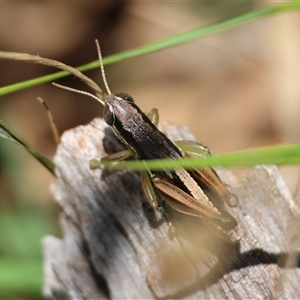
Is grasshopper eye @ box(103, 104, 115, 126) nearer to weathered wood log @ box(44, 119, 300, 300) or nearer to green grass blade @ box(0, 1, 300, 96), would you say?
weathered wood log @ box(44, 119, 300, 300)

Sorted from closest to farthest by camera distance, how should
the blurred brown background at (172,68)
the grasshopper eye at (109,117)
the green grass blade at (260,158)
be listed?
1. the green grass blade at (260,158)
2. the grasshopper eye at (109,117)
3. the blurred brown background at (172,68)

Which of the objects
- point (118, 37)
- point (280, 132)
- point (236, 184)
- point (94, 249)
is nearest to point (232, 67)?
point (280, 132)

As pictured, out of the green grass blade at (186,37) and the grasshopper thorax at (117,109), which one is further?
the grasshopper thorax at (117,109)

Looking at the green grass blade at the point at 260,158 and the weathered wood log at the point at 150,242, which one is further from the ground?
the weathered wood log at the point at 150,242

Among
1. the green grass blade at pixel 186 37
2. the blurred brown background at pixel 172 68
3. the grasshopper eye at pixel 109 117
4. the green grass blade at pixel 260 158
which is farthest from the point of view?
the blurred brown background at pixel 172 68

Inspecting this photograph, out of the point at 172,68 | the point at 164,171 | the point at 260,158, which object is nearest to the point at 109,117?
the point at 164,171

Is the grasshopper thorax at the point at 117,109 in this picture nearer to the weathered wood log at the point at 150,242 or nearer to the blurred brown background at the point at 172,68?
the weathered wood log at the point at 150,242

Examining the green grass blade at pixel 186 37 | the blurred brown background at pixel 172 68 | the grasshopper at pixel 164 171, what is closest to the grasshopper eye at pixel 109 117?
the grasshopper at pixel 164 171
